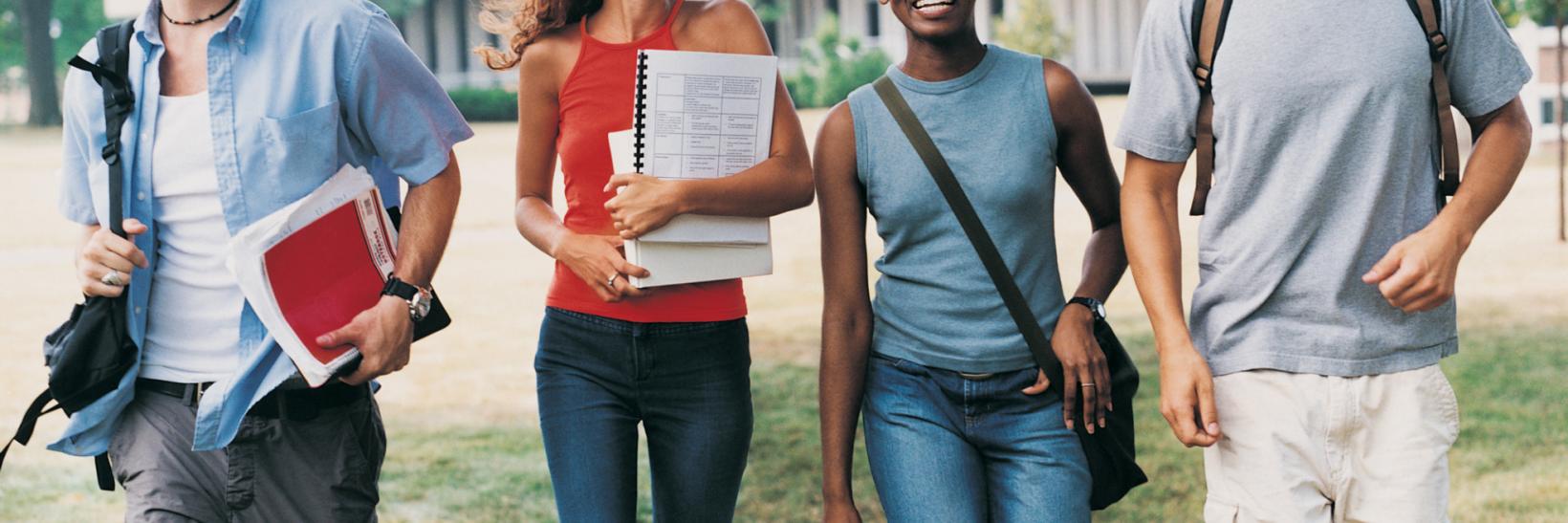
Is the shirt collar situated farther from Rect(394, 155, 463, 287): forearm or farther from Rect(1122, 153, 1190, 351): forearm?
Rect(1122, 153, 1190, 351): forearm

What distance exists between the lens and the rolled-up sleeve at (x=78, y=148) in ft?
11.1

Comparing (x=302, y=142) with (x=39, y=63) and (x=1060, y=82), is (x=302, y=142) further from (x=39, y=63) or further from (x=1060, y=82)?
(x=39, y=63)

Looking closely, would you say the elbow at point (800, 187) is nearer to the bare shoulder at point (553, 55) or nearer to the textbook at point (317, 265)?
the bare shoulder at point (553, 55)

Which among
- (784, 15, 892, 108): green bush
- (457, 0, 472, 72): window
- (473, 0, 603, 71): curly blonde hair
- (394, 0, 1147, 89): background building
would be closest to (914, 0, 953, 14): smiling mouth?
(473, 0, 603, 71): curly blonde hair

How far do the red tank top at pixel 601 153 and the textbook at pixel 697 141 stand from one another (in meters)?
0.05

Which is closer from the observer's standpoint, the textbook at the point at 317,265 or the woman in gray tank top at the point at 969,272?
the textbook at the point at 317,265

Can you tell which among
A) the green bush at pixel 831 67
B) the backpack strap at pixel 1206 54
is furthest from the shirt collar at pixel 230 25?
the green bush at pixel 831 67

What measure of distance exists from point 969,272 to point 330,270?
49.0 inches

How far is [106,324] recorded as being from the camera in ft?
10.9

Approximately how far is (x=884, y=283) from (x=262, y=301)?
4.05 ft

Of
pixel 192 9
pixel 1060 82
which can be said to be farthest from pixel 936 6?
pixel 192 9

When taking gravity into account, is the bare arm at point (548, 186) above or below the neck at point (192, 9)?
below

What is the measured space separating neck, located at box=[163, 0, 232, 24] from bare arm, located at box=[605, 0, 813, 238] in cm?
85

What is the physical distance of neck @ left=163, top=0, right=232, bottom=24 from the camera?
3.43 metres
